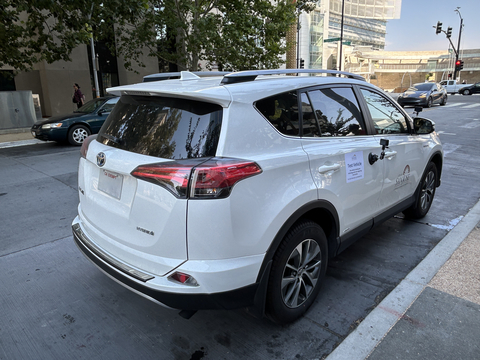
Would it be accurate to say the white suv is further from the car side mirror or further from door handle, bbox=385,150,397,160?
the car side mirror

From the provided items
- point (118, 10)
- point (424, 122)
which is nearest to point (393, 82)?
point (118, 10)

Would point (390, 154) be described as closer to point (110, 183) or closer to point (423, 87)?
point (110, 183)

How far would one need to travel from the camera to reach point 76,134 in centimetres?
1148

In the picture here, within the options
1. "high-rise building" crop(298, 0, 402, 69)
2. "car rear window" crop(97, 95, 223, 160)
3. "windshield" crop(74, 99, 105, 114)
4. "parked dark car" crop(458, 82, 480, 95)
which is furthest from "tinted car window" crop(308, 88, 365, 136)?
"high-rise building" crop(298, 0, 402, 69)

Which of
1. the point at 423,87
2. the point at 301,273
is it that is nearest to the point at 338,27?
the point at 423,87

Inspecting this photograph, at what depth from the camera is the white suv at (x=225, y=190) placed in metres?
2.09

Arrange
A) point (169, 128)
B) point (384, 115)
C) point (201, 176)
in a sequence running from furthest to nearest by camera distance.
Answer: point (384, 115), point (169, 128), point (201, 176)

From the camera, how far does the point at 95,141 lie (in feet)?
9.52

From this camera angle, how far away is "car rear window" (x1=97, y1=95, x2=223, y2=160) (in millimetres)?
2191

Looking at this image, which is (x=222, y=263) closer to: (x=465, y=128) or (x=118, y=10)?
(x=118, y=10)

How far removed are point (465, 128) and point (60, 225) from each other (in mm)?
14292

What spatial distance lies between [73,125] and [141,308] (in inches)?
393

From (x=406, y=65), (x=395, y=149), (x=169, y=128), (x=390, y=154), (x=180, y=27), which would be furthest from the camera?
(x=406, y=65)

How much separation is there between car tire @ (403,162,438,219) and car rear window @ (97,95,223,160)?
3.23m
